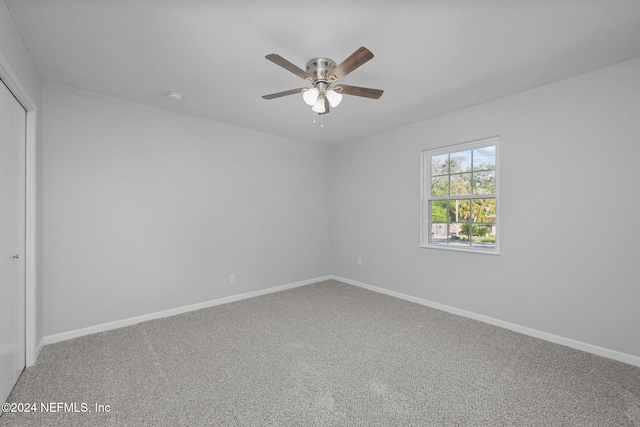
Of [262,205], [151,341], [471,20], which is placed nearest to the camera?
[471,20]

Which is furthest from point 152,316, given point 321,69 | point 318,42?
point 318,42

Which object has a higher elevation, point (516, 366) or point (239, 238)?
point (239, 238)

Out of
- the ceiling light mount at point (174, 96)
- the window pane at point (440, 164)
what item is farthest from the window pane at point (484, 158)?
the ceiling light mount at point (174, 96)

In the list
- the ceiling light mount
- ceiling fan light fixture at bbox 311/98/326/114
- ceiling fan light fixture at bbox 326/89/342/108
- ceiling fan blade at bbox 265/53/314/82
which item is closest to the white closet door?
the ceiling light mount

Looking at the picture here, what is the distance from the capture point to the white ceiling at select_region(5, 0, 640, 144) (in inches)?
68.6

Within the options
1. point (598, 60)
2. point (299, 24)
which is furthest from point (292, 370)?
point (598, 60)

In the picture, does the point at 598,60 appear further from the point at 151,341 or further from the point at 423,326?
the point at 151,341

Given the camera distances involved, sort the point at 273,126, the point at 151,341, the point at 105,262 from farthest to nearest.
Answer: the point at 273,126
the point at 105,262
the point at 151,341

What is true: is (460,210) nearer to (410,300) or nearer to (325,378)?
(410,300)

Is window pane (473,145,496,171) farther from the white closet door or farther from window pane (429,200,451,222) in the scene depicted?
the white closet door

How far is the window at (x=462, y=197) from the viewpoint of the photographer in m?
3.28

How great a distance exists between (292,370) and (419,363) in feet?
3.45

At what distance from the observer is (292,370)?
89.2 inches

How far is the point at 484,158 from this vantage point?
334 centimetres
